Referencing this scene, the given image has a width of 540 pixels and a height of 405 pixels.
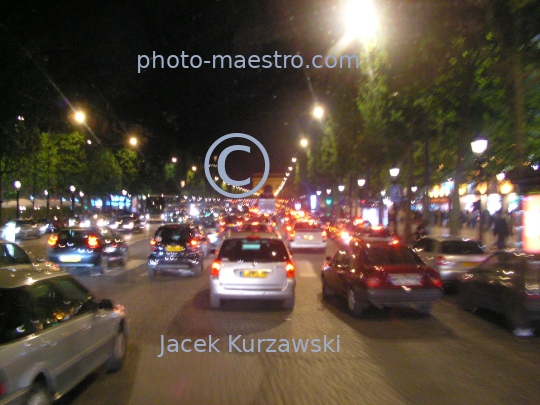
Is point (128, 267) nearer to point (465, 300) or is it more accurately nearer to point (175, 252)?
point (175, 252)

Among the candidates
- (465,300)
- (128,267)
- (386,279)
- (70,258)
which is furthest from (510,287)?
(128,267)

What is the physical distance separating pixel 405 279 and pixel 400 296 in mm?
343

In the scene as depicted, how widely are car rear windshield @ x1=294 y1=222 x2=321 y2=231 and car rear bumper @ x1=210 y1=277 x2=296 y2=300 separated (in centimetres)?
1707

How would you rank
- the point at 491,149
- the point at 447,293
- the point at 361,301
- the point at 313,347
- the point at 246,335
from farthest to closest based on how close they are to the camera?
the point at 491,149
the point at 447,293
the point at 361,301
the point at 246,335
the point at 313,347

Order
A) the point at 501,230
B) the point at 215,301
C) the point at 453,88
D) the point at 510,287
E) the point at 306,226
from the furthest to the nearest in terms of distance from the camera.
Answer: the point at 306,226 < the point at 501,230 < the point at 453,88 < the point at 215,301 < the point at 510,287

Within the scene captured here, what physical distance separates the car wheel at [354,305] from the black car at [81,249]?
995cm

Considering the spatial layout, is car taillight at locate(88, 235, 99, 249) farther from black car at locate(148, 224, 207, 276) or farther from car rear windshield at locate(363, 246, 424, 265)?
car rear windshield at locate(363, 246, 424, 265)

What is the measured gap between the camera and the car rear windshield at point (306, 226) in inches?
Result: 1139

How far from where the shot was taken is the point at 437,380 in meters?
7.30

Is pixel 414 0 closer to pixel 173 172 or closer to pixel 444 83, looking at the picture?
pixel 444 83

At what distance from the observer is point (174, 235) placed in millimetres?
18453

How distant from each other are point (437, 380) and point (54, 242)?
15.1 meters

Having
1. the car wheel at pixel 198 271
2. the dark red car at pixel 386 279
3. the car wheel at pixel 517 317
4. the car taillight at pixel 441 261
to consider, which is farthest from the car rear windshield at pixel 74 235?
the car wheel at pixel 517 317

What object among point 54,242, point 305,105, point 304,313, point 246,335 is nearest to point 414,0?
point 304,313
